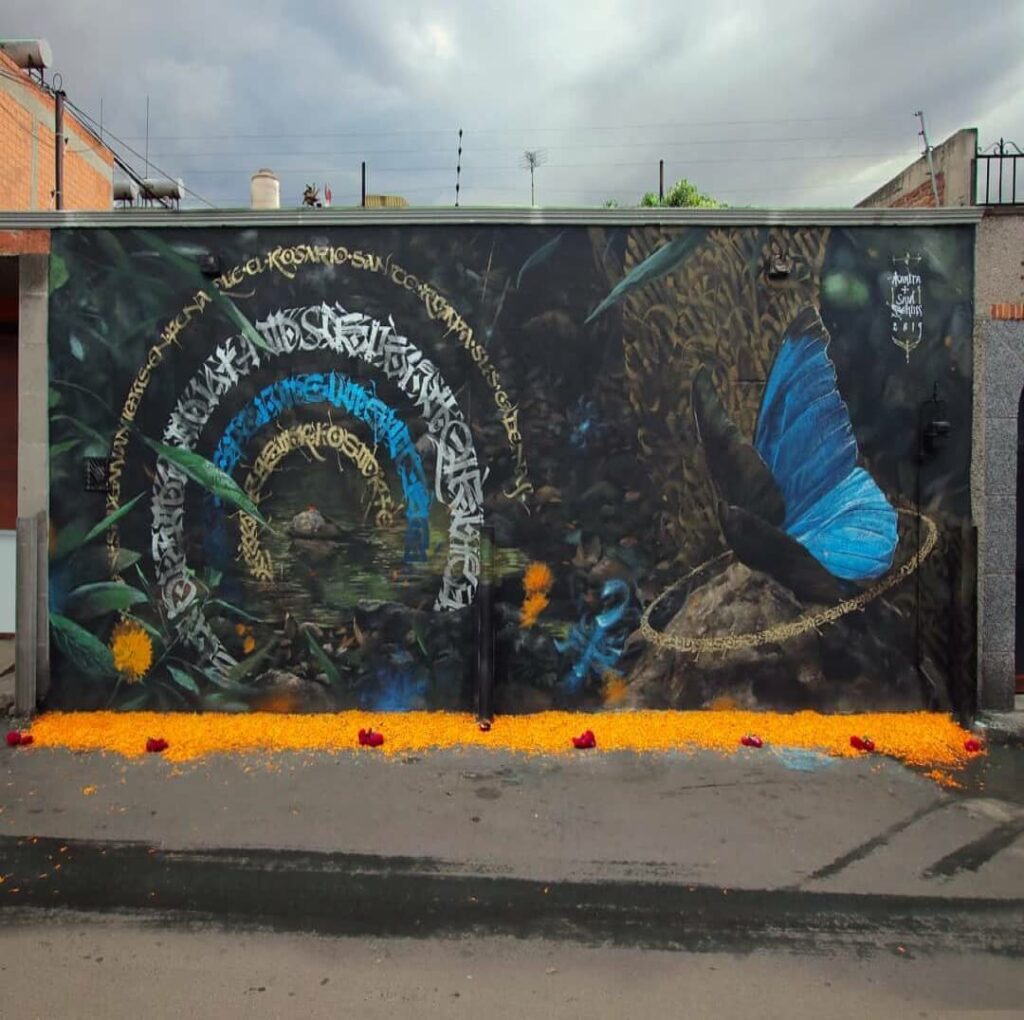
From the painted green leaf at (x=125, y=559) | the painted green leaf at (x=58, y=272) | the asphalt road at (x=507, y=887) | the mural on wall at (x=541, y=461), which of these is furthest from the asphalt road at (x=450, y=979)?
the painted green leaf at (x=58, y=272)

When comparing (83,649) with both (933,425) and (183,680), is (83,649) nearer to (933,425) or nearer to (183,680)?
(183,680)

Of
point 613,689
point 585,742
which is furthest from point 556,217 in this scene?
point 585,742

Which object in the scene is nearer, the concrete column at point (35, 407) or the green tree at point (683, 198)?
the concrete column at point (35, 407)

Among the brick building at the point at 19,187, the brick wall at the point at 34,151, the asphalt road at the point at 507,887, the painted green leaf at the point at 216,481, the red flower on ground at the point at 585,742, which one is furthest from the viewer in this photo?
the brick wall at the point at 34,151

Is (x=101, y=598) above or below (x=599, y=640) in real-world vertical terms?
above

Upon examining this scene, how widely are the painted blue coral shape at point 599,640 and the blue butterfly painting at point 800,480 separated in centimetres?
99

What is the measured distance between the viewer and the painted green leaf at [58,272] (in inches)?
245

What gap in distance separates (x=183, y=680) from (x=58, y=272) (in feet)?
10.9

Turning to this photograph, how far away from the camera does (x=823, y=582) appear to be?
6160 mm

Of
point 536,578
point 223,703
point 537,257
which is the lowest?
point 223,703

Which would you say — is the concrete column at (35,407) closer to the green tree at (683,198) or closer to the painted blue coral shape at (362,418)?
the painted blue coral shape at (362,418)

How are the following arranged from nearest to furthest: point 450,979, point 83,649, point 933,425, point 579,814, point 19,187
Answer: point 450,979 < point 579,814 < point 933,425 < point 83,649 < point 19,187

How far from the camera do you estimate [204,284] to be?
20.2 ft

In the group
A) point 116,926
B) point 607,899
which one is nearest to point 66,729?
point 116,926
